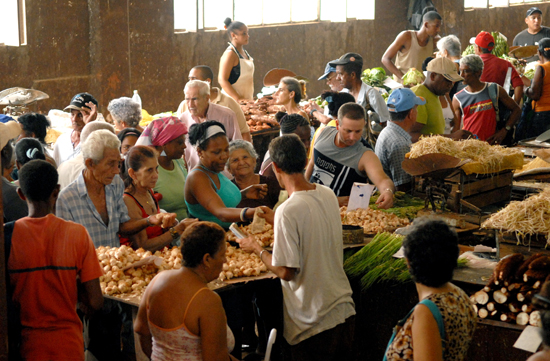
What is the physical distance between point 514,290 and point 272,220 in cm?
166

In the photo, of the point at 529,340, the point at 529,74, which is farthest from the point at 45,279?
the point at 529,74

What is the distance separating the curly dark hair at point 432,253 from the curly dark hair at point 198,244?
93 cm

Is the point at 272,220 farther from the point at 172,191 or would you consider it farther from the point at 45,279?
the point at 45,279

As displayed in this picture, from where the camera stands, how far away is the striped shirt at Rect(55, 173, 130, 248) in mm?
4180

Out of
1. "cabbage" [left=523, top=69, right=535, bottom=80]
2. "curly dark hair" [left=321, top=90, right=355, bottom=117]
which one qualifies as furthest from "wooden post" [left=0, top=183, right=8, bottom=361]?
"cabbage" [left=523, top=69, right=535, bottom=80]

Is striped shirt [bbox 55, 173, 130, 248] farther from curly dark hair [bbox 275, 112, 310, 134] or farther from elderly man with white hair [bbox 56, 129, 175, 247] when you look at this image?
curly dark hair [bbox 275, 112, 310, 134]

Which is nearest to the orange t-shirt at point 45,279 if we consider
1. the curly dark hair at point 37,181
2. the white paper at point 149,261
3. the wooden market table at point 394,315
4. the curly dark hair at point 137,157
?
the curly dark hair at point 37,181

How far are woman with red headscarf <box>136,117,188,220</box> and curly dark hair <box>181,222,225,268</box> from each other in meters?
2.00

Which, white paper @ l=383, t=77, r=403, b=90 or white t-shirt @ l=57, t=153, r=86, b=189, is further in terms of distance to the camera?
white paper @ l=383, t=77, r=403, b=90

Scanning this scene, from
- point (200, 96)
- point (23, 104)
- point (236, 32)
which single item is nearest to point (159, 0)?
point (236, 32)

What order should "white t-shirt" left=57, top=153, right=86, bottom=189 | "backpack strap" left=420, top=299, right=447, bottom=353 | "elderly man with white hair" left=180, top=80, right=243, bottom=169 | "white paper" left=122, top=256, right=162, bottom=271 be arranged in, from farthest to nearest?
"elderly man with white hair" left=180, top=80, right=243, bottom=169 → "white t-shirt" left=57, top=153, right=86, bottom=189 → "white paper" left=122, top=256, right=162, bottom=271 → "backpack strap" left=420, top=299, right=447, bottom=353

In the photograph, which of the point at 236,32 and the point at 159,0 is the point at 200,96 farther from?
the point at 159,0

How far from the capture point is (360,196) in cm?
522

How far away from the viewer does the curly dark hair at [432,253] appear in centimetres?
283
